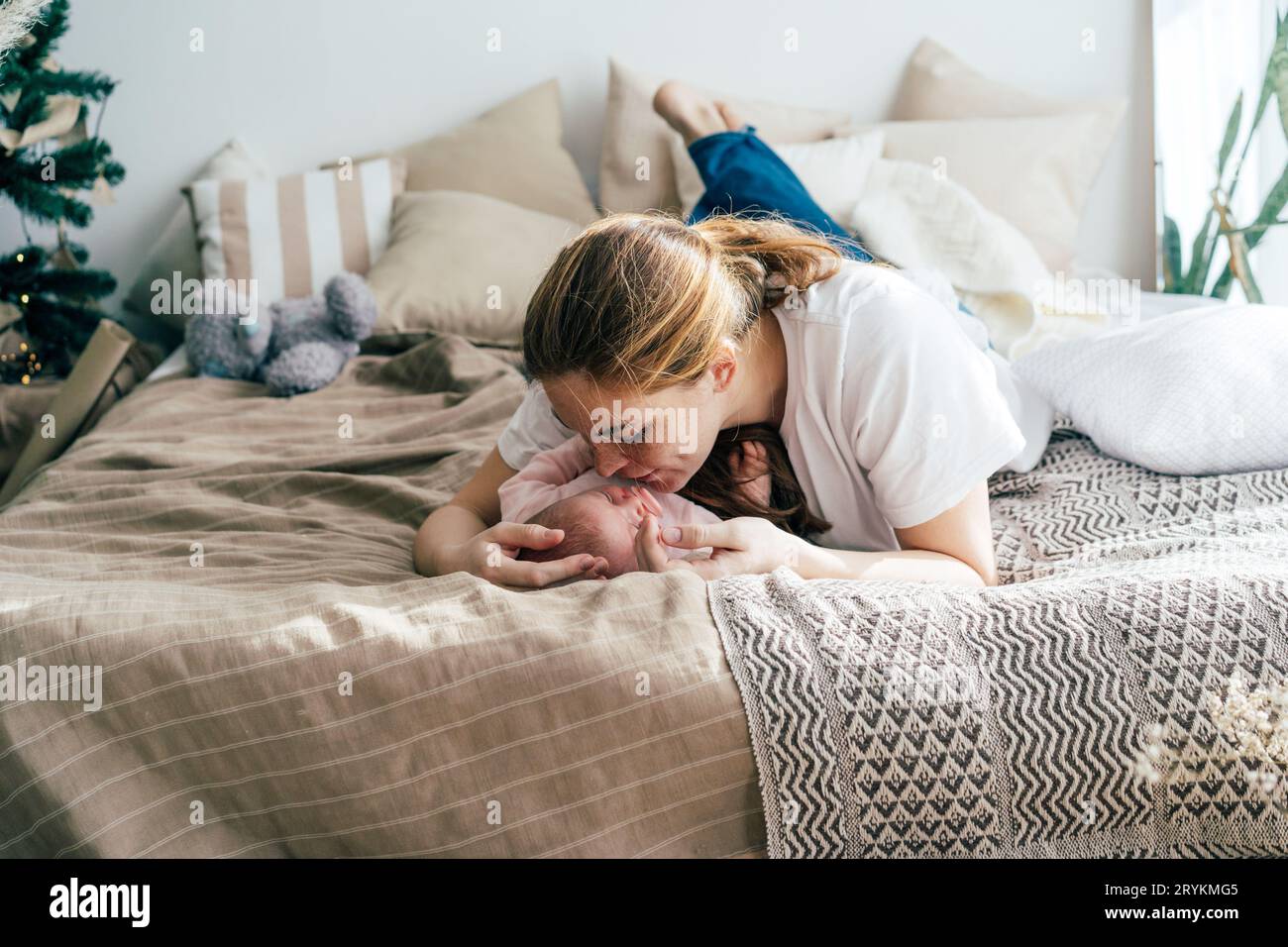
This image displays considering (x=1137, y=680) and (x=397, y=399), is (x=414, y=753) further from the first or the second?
(x=397, y=399)

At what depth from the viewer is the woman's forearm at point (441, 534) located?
1.33 metres

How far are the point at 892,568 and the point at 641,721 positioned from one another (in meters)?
0.36

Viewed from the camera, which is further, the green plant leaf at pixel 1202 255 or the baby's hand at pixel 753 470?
the green plant leaf at pixel 1202 255

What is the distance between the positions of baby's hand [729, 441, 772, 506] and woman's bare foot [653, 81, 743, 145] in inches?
47.5

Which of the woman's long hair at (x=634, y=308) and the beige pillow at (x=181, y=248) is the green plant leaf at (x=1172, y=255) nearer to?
the woman's long hair at (x=634, y=308)

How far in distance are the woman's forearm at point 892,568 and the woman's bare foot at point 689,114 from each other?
55.4 inches

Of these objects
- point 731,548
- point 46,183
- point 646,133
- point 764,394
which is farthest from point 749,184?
point 46,183

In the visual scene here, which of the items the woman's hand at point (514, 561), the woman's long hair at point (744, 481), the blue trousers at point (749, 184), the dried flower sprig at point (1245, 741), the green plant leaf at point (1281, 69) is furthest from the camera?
the green plant leaf at point (1281, 69)

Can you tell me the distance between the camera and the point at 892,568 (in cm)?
115

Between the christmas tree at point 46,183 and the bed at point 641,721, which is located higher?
the christmas tree at point 46,183

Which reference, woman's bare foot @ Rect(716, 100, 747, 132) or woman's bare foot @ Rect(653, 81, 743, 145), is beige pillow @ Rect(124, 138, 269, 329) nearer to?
woman's bare foot @ Rect(653, 81, 743, 145)

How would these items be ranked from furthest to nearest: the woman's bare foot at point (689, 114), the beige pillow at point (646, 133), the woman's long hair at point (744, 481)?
1. the beige pillow at point (646, 133)
2. the woman's bare foot at point (689, 114)
3. the woman's long hair at point (744, 481)

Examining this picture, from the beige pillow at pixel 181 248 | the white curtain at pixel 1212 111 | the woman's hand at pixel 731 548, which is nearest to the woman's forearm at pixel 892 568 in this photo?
the woman's hand at pixel 731 548

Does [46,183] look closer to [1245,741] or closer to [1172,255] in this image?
[1245,741]
